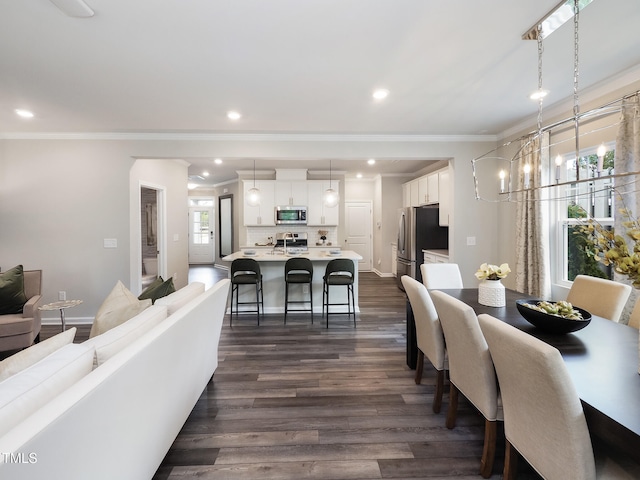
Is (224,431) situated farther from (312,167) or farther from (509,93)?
(312,167)

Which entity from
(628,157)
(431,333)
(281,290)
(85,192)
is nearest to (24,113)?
(85,192)

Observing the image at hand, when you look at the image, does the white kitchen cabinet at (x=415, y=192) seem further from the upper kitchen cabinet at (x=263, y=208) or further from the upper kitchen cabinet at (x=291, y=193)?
the upper kitchen cabinet at (x=263, y=208)

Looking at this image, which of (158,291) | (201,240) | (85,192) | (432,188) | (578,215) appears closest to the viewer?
(158,291)

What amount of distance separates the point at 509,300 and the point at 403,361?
114 cm

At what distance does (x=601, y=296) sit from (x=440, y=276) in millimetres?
1228

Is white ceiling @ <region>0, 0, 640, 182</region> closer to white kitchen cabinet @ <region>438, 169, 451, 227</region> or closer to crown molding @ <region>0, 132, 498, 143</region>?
crown molding @ <region>0, 132, 498, 143</region>

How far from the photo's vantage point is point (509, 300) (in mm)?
2498

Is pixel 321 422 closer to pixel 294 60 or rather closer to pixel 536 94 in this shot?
pixel 294 60

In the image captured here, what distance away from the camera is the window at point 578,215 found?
9.34 feet

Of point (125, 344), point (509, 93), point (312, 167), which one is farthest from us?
point (312, 167)

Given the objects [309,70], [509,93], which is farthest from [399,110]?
[309,70]

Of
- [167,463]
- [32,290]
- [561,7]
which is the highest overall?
[561,7]

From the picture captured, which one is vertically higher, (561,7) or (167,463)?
(561,7)

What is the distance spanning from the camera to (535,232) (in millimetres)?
3449
